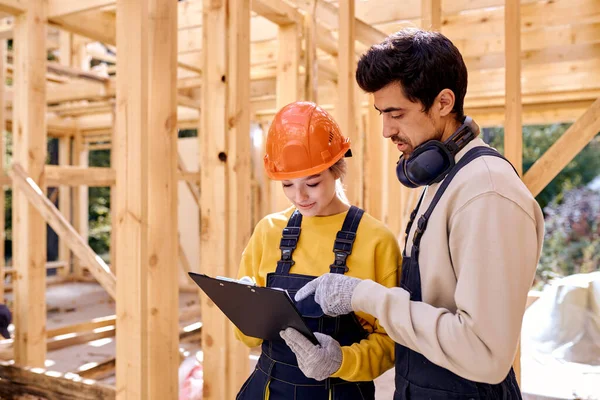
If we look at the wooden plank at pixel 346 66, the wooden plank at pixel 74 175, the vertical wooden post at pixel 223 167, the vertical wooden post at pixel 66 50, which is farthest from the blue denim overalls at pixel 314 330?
the vertical wooden post at pixel 66 50

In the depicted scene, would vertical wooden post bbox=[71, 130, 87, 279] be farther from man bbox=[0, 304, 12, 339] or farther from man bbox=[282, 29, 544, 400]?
man bbox=[282, 29, 544, 400]

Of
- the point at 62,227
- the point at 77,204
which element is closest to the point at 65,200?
the point at 77,204

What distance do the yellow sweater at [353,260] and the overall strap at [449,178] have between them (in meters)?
0.25

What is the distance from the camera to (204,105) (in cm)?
266

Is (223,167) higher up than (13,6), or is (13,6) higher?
(13,6)

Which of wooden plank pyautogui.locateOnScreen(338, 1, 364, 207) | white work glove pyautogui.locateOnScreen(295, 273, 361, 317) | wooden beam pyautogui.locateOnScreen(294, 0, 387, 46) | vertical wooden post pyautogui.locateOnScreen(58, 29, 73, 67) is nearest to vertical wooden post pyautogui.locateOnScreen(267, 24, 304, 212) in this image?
wooden beam pyautogui.locateOnScreen(294, 0, 387, 46)

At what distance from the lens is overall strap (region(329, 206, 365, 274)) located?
5.07ft

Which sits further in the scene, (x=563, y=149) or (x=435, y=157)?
(x=563, y=149)

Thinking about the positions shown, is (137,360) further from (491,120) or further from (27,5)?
(491,120)

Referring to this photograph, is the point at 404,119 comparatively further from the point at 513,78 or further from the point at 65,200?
the point at 65,200

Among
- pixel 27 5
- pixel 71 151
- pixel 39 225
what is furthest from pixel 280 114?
pixel 71 151

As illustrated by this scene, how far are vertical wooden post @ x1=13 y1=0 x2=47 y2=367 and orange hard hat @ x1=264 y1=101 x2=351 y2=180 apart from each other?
2429 mm

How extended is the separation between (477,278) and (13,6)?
3521mm

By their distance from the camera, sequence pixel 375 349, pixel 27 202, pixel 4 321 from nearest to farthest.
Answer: pixel 375 349
pixel 27 202
pixel 4 321
